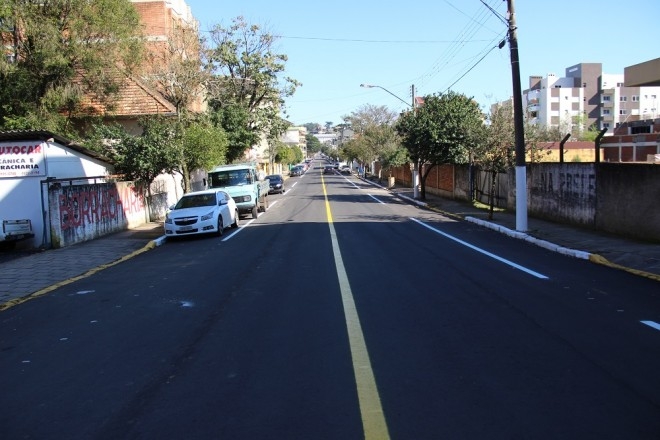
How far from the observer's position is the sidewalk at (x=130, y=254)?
10469 mm

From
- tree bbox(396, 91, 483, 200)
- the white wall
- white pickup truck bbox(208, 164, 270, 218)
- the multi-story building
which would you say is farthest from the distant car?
the multi-story building

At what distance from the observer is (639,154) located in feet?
155

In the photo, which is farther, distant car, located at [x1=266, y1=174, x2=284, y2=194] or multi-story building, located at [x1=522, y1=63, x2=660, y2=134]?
multi-story building, located at [x1=522, y1=63, x2=660, y2=134]

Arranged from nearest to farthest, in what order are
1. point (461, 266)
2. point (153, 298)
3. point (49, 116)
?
point (153, 298) → point (461, 266) → point (49, 116)

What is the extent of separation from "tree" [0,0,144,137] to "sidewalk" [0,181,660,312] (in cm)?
751

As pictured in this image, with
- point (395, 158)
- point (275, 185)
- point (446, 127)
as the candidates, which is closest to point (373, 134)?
point (395, 158)

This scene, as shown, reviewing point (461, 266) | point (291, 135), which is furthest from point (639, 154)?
point (291, 135)

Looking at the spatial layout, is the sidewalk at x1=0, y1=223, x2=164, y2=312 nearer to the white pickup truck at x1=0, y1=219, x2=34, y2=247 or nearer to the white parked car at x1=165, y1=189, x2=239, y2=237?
the white parked car at x1=165, y1=189, x2=239, y2=237

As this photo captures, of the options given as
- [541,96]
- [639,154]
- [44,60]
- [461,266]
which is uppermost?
[541,96]

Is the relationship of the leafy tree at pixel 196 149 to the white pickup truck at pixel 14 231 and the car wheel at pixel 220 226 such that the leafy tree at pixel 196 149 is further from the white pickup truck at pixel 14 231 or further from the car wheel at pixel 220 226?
the white pickup truck at pixel 14 231

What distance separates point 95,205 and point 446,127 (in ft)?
62.1

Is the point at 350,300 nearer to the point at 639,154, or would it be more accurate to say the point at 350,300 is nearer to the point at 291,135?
the point at 639,154

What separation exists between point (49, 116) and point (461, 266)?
19.6m

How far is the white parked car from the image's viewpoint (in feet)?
56.5
